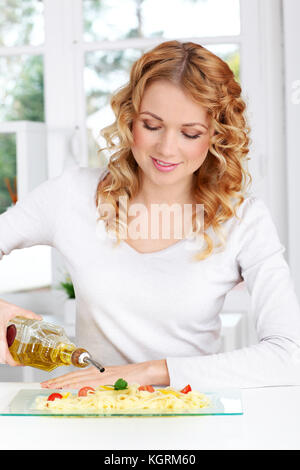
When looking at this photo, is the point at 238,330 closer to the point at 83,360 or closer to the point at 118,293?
the point at 118,293

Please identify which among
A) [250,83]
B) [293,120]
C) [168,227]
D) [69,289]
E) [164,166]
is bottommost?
[69,289]

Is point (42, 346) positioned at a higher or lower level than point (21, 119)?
lower

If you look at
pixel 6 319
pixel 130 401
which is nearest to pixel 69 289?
pixel 6 319

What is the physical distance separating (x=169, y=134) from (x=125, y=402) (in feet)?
2.27

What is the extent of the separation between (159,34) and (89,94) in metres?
0.45

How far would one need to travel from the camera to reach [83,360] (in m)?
1.27

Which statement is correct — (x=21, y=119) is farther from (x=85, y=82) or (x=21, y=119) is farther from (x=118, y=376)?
(x=118, y=376)

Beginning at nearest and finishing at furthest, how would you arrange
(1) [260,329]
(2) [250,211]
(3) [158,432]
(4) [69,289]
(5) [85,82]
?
(3) [158,432], (1) [260,329], (2) [250,211], (4) [69,289], (5) [85,82]

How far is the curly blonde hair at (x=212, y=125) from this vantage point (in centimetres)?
169

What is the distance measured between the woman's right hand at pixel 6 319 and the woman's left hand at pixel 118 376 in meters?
0.09

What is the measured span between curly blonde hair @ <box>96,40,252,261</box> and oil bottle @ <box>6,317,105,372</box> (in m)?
0.45

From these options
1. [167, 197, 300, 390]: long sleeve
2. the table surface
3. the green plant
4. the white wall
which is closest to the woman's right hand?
the table surface

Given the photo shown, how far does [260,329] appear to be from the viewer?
5.40ft

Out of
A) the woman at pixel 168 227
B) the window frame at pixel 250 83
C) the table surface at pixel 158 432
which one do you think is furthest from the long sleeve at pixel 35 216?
the window frame at pixel 250 83
